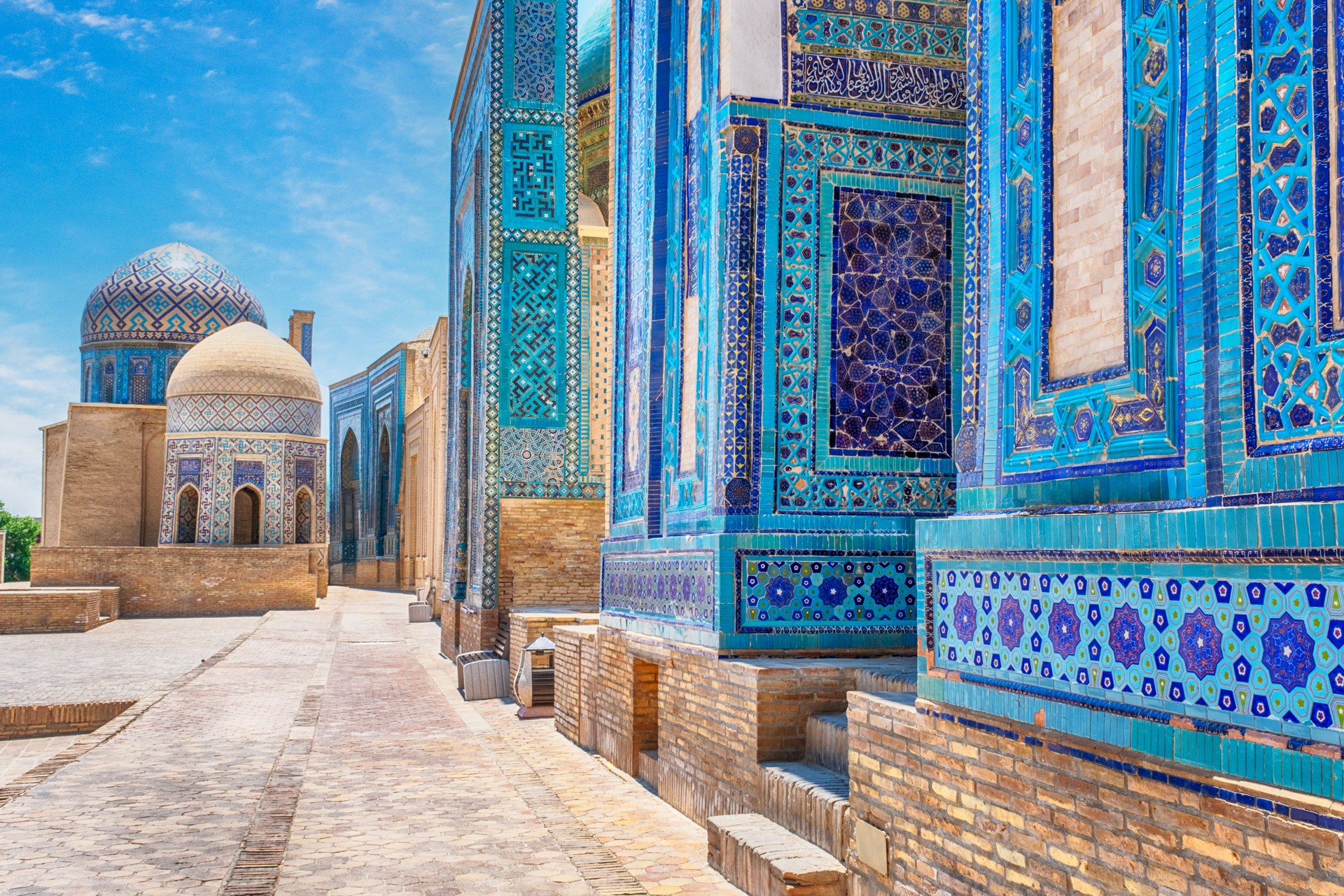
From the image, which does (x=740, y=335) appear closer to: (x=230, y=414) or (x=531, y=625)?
(x=531, y=625)

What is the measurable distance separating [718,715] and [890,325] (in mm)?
1712

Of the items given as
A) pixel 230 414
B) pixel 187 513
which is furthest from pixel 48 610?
pixel 230 414

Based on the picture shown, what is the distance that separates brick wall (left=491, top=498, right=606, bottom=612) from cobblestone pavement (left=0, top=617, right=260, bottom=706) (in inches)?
121

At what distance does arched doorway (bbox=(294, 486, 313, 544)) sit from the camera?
2306 cm

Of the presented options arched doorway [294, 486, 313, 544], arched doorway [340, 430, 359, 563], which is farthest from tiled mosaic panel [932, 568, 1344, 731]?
arched doorway [340, 430, 359, 563]

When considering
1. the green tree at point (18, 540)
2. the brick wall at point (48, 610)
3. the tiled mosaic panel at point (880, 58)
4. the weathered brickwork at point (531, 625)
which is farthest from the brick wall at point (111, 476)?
the tiled mosaic panel at point (880, 58)

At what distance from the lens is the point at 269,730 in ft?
22.3

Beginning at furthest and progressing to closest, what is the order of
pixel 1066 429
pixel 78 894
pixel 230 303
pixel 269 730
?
pixel 230 303 < pixel 269 730 < pixel 78 894 < pixel 1066 429

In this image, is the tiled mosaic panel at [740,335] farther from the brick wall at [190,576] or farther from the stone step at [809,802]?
the brick wall at [190,576]

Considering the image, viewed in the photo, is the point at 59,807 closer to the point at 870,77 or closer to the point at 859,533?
the point at 859,533

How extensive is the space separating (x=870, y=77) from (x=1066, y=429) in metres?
2.65

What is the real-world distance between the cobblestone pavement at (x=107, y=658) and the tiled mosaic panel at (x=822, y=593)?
642cm

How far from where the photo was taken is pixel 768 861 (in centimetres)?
342

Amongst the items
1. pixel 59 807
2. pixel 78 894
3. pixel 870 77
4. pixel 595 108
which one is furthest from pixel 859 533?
pixel 595 108
